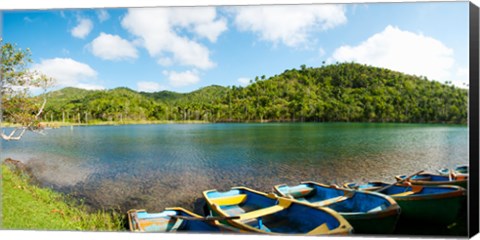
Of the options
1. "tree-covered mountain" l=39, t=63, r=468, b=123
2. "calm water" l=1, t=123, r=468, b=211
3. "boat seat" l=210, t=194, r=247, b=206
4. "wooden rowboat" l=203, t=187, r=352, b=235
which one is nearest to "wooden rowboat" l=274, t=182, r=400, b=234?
"wooden rowboat" l=203, t=187, r=352, b=235

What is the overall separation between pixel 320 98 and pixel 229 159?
240 centimetres

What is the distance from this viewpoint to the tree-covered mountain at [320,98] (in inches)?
179

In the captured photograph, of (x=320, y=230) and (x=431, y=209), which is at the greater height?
(x=431, y=209)

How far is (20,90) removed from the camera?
166 inches

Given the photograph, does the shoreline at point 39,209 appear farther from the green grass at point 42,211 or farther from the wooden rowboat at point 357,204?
the wooden rowboat at point 357,204

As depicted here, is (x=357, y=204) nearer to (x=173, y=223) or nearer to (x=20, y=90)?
(x=173, y=223)

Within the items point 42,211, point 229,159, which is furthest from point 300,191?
point 42,211

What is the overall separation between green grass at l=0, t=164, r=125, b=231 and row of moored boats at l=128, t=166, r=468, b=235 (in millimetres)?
583

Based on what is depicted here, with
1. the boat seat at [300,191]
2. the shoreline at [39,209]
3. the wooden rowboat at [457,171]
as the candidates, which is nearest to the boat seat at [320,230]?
the boat seat at [300,191]

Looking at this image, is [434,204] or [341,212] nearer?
[434,204]

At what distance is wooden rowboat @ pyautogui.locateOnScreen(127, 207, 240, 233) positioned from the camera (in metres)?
3.17

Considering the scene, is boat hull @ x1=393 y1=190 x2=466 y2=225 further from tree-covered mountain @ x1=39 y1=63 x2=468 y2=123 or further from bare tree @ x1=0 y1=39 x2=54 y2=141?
bare tree @ x1=0 y1=39 x2=54 y2=141

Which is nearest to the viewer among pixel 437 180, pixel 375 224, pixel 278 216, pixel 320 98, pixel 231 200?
pixel 375 224

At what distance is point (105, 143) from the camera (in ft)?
30.5
